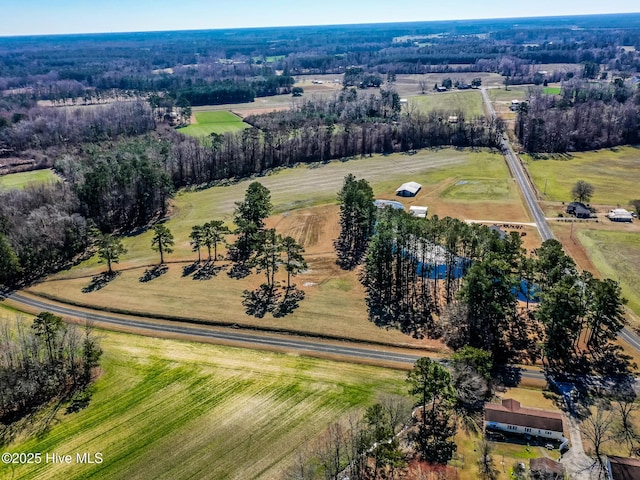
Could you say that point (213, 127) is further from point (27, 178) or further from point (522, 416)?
point (522, 416)

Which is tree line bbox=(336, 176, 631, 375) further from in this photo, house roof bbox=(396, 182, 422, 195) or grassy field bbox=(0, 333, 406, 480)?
house roof bbox=(396, 182, 422, 195)

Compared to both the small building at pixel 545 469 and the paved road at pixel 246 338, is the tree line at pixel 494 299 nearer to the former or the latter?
the paved road at pixel 246 338

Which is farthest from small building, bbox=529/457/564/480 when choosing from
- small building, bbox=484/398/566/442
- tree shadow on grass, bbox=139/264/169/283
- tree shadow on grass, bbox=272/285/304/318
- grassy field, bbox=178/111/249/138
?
grassy field, bbox=178/111/249/138

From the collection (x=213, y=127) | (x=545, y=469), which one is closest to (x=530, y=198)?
(x=545, y=469)

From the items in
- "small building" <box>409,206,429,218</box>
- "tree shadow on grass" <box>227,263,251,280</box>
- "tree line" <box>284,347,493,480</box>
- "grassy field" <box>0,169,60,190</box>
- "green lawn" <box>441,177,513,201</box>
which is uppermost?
"grassy field" <box>0,169,60,190</box>

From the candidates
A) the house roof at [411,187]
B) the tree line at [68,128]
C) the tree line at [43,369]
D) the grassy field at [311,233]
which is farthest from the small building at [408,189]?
the tree line at [68,128]

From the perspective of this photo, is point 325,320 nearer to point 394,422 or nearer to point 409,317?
point 409,317
